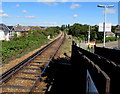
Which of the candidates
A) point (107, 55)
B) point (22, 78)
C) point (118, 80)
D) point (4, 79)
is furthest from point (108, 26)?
point (118, 80)

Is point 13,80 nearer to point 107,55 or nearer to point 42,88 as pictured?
point 42,88

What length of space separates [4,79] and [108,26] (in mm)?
9254

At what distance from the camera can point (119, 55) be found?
5.13 metres

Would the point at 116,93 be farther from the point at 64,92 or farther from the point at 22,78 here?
the point at 22,78

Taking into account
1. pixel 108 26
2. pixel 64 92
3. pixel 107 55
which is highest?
pixel 108 26

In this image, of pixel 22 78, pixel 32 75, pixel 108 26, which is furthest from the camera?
pixel 108 26

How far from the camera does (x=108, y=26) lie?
1226 centimetres

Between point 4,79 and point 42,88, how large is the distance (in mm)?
1826

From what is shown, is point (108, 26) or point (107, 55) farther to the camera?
point (108, 26)

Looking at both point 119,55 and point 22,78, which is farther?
point 22,78

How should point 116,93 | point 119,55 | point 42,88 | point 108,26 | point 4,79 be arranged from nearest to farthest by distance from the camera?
point 116,93
point 119,55
point 42,88
point 4,79
point 108,26

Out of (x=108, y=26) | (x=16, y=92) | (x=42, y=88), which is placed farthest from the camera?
(x=108, y=26)

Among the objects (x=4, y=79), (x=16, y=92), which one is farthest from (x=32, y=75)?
(x=16, y=92)

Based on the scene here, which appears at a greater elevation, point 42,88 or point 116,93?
point 116,93
